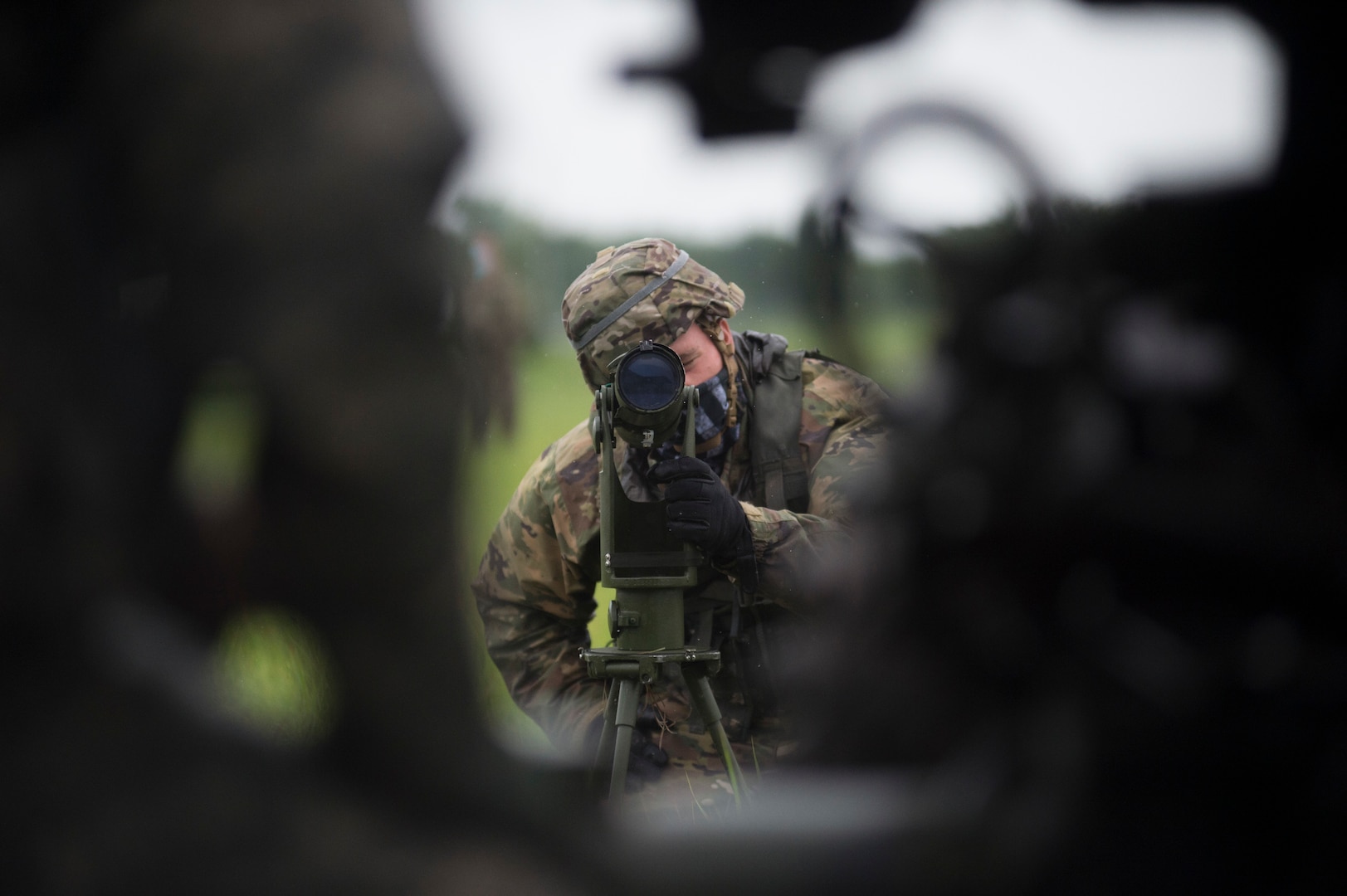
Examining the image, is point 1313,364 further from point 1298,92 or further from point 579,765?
point 579,765

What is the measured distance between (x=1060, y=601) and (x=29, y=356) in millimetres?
713

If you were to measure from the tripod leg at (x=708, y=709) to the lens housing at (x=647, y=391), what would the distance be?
401 mm

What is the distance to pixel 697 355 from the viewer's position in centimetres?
202

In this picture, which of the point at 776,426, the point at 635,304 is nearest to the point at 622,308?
the point at 635,304

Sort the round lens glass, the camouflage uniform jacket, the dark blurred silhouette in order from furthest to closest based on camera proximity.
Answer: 1. the camouflage uniform jacket
2. the round lens glass
3. the dark blurred silhouette

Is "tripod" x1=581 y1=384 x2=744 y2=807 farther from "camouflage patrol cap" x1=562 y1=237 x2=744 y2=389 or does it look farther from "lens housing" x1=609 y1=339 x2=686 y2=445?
"camouflage patrol cap" x1=562 y1=237 x2=744 y2=389

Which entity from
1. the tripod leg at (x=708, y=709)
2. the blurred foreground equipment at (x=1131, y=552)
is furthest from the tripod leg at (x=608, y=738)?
the blurred foreground equipment at (x=1131, y=552)

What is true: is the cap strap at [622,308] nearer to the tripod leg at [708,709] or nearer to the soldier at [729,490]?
the soldier at [729,490]

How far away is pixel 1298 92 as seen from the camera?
735 mm

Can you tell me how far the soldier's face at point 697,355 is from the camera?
6.57 ft

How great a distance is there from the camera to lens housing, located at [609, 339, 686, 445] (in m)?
1.50

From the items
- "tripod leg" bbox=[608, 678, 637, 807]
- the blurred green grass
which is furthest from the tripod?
the blurred green grass

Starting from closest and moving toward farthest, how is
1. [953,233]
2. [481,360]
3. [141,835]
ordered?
[141,835]
[953,233]
[481,360]

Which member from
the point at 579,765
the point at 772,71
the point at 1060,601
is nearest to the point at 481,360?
the point at 579,765
